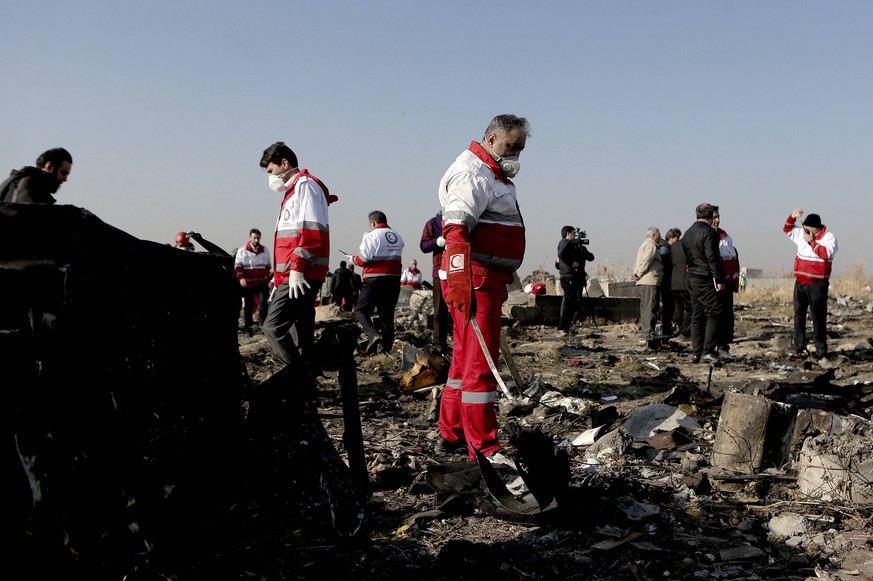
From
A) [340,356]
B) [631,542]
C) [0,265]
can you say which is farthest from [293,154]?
[0,265]

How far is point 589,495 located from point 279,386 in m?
1.79

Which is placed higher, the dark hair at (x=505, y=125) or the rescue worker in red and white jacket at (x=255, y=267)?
the dark hair at (x=505, y=125)

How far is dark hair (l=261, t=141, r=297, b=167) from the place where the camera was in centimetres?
552

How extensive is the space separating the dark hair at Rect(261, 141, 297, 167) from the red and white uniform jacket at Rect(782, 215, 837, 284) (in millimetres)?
7414

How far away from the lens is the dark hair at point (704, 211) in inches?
372

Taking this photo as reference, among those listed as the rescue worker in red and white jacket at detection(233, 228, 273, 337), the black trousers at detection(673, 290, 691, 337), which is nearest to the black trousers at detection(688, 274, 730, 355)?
the black trousers at detection(673, 290, 691, 337)

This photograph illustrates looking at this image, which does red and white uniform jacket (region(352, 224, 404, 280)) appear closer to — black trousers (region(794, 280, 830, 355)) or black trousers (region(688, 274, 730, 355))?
black trousers (region(688, 274, 730, 355))

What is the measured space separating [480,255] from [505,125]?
81 centimetres

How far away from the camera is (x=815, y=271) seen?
975cm

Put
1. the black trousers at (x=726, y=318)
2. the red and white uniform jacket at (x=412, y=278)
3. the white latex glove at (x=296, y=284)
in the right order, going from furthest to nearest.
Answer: the red and white uniform jacket at (x=412, y=278) < the black trousers at (x=726, y=318) < the white latex glove at (x=296, y=284)

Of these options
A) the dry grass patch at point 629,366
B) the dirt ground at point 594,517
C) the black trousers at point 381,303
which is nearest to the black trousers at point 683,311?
the dry grass patch at point 629,366

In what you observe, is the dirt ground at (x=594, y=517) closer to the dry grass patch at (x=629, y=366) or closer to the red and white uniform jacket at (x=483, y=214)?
the red and white uniform jacket at (x=483, y=214)

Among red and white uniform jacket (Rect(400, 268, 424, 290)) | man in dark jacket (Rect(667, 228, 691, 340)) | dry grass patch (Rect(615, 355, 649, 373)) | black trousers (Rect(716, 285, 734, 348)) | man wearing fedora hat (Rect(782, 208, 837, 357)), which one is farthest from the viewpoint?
red and white uniform jacket (Rect(400, 268, 424, 290))

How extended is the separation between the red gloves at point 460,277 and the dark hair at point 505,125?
0.79 m
